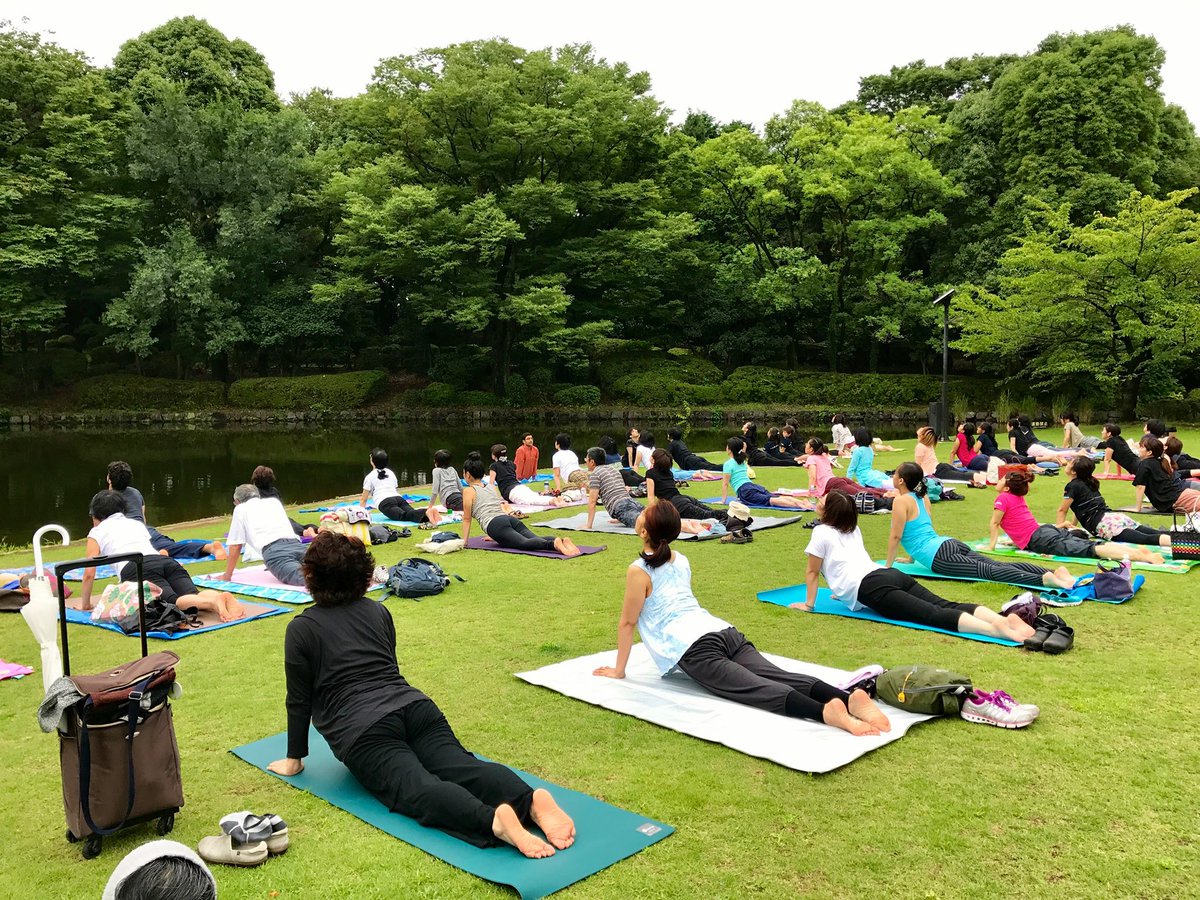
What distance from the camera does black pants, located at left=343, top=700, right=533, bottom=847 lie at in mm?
3854

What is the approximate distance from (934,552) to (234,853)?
6.76 meters

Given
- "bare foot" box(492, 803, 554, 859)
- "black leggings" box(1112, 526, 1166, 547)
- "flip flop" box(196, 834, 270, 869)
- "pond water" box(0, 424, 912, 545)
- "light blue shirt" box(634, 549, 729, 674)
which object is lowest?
"pond water" box(0, 424, 912, 545)

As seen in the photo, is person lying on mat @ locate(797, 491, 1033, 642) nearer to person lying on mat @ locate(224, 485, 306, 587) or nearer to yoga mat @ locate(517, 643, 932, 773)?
yoga mat @ locate(517, 643, 932, 773)

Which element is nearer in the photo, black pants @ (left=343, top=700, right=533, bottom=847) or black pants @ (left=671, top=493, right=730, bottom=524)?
black pants @ (left=343, top=700, right=533, bottom=847)

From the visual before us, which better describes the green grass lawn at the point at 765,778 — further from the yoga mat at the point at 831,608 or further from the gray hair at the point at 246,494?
the gray hair at the point at 246,494

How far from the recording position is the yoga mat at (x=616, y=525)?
11398mm

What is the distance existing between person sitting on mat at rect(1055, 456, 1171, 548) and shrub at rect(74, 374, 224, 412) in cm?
3480

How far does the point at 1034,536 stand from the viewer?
9.63m

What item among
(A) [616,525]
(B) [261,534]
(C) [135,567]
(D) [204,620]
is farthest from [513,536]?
(C) [135,567]

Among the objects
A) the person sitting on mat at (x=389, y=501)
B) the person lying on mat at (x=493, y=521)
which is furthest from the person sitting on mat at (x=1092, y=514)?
the person sitting on mat at (x=389, y=501)

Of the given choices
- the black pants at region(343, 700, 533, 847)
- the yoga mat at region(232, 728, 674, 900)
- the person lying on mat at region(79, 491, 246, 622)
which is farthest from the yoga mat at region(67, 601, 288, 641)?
the black pants at region(343, 700, 533, 847)

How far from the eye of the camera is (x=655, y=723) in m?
5.18

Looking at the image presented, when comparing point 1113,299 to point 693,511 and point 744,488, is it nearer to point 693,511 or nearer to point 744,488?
point 744,488

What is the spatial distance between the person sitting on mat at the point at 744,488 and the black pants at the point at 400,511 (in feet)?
14.6
